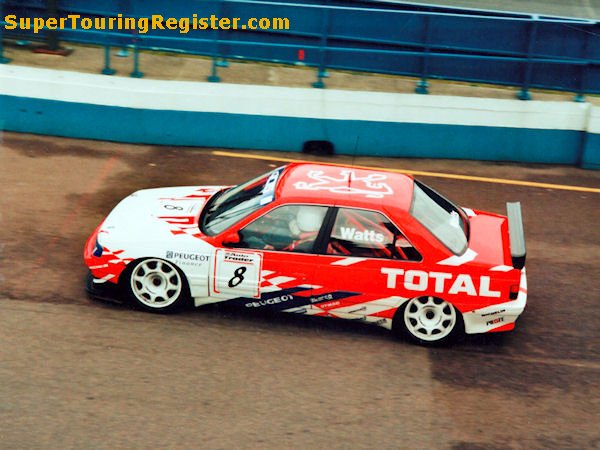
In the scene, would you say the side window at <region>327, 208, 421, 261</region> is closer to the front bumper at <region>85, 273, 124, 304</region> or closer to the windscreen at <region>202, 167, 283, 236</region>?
the windscreen at <region>202, 167, 283, 236</region>

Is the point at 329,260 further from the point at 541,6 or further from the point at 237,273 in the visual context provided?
the point at 541,6

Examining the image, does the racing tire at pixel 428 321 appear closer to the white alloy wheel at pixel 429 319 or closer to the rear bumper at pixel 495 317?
the white alloy wheel at pixel 429 319

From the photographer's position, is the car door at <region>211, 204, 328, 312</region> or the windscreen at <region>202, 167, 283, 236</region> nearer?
the car door at <region>211, 204, 328, 312</region>

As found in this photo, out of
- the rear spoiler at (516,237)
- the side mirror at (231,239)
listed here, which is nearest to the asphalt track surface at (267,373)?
the side mirror at (231,239)

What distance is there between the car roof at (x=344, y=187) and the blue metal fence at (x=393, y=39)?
4.49 meters

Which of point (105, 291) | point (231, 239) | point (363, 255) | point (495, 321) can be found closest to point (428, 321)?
point (495, 321)

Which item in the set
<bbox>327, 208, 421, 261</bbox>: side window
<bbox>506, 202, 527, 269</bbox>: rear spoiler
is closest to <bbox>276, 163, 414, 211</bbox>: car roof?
<bbox>327, 208, 421, 261</bbox>: side window

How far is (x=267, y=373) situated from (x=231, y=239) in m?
1.32

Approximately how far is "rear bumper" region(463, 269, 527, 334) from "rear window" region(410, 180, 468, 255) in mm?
600

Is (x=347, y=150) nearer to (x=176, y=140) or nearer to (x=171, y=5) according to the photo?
(x=176, y=140)

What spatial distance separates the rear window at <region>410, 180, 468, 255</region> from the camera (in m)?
8.28

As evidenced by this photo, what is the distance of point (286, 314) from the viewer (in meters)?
8.80

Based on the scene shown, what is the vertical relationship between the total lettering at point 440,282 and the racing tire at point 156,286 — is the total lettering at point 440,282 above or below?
above

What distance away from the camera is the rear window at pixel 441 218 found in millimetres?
8281
